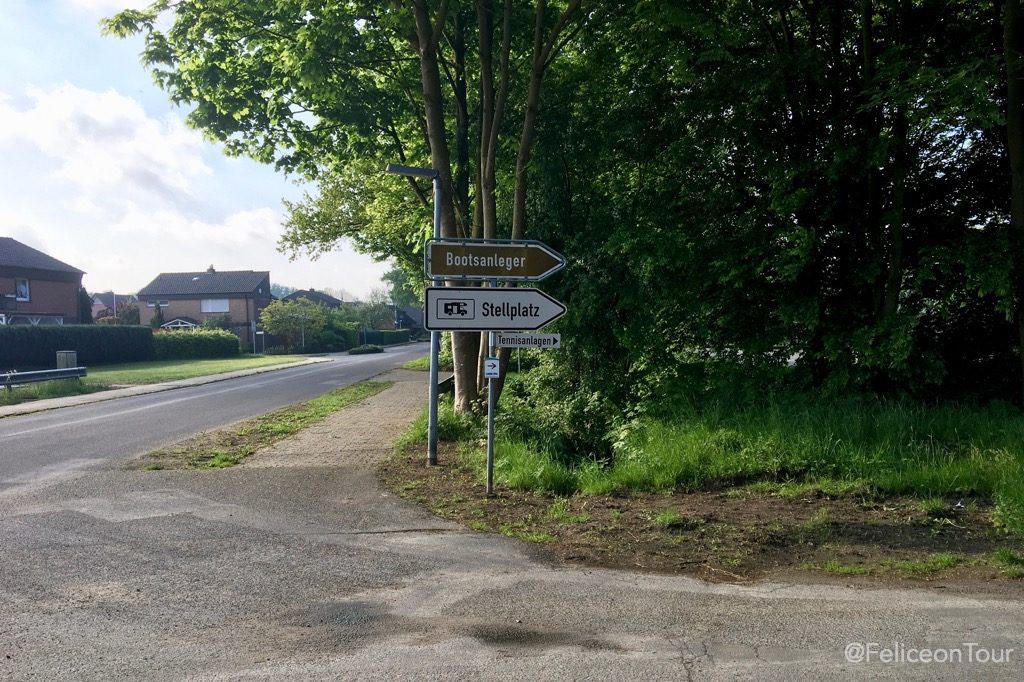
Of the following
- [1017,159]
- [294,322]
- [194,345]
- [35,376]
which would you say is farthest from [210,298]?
[1017,159]

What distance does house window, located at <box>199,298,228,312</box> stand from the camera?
7538 centimetres

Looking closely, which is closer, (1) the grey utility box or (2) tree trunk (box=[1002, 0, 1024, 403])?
(2) tree trunk (box=[1002, 0, 1024, 403])

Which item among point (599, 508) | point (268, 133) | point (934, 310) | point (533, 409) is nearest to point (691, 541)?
point (599, 508)

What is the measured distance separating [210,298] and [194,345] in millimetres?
29075

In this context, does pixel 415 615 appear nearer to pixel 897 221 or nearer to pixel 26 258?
pixel 897 221

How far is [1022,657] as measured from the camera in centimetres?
373

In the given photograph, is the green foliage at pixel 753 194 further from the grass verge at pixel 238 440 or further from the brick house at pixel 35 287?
the brick house at pixel 35 287

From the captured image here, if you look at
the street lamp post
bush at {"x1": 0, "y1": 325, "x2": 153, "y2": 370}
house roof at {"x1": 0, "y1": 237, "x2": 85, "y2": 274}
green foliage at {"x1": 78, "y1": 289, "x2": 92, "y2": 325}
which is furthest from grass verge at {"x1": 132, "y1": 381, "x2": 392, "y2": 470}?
green foliage at {"x1": 78, "y1": 289, "x2": 92, "y2": 325}

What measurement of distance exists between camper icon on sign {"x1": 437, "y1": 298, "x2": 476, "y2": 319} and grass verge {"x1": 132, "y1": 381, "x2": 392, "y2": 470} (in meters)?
3.89

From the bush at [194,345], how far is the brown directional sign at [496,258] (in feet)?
137

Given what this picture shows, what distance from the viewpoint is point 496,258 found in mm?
8445

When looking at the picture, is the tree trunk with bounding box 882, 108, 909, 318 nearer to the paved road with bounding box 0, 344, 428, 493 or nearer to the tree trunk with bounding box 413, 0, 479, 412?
the tree trunk with bounding box 413, 0, 479, 412

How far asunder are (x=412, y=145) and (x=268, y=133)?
3159mm

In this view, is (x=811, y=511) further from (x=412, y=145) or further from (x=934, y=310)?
(x=412, y=145)
